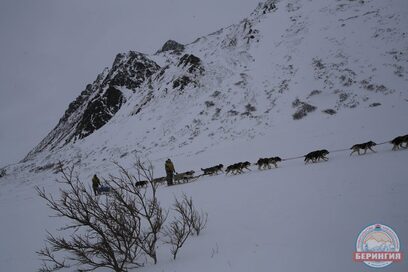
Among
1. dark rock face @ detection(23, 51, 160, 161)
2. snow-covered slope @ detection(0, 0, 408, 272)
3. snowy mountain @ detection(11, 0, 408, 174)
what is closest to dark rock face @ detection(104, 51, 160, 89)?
dark rock face @ detection(23, 51, 160, 161)

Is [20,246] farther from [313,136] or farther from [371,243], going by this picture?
[313,136]

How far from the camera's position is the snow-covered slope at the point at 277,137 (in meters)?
5.10

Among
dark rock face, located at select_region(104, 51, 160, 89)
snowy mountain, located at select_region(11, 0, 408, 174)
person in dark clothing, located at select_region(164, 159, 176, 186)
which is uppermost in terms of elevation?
dark rock face, located at select_region(104, 51, 160, 89)

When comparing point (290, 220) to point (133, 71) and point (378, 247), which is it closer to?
point (378, 247)

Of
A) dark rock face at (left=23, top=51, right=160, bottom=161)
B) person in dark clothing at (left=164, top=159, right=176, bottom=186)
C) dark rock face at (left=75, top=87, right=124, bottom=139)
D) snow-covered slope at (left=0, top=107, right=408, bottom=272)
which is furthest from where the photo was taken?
dark rock face at (left=23, top=51, right=160, bottom=161)

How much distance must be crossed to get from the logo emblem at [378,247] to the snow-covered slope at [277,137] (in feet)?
0.46

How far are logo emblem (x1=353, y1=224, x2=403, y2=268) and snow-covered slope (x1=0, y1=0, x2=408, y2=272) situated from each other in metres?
0.14

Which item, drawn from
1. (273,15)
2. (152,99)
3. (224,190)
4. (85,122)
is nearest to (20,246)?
(224,190)

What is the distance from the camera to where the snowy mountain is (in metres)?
22.8

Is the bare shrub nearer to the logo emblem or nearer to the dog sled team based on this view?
the dog sled team

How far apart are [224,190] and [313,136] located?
394 inches

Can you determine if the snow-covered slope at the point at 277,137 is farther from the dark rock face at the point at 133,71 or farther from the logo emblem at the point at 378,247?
the dark rock face at the point at 133,71

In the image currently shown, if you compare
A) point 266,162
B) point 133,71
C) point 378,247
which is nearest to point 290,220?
point 378,247

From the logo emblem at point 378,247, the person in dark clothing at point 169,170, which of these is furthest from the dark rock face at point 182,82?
the logo emblem at point 378,247
